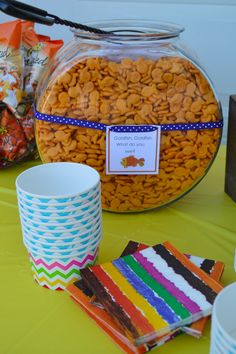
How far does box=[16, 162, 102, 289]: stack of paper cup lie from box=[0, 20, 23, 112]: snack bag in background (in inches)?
13.3

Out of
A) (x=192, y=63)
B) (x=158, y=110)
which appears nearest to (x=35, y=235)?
(x=158, y=110)

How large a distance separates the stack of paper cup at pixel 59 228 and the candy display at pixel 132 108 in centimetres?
14

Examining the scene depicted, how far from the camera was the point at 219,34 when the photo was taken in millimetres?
1823

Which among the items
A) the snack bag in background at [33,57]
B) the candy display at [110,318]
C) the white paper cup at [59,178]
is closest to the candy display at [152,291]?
the candy display at [110,318]

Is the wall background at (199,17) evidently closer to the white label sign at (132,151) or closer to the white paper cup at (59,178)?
the white label sign at (132,151)

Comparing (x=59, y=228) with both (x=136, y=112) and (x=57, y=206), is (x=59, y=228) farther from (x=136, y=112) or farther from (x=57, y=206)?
(x=136, y=112)

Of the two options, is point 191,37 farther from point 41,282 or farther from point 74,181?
point 41,282

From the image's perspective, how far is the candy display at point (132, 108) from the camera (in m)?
0.81

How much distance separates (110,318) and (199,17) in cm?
150

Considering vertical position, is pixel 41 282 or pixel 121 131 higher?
pixel 121 131

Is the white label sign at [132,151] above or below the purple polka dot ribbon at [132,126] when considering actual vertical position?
below

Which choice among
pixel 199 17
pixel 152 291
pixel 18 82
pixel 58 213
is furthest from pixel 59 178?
pixel 199 17

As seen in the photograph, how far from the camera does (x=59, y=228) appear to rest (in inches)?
25.0

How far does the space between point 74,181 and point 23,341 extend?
0.83 ft
